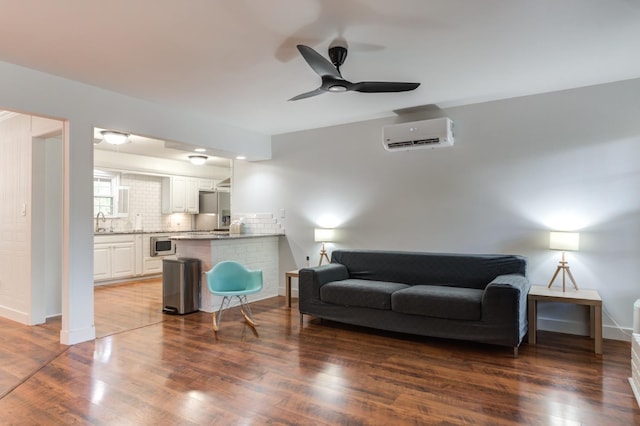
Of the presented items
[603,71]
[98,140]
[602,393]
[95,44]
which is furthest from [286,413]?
[98,140]

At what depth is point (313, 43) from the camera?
2896mm

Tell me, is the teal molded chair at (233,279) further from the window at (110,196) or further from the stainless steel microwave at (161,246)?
the window at (110,196)

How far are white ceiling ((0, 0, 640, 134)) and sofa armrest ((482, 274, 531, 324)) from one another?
1.94 metres

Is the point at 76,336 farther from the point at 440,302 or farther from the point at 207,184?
the point at 207,184

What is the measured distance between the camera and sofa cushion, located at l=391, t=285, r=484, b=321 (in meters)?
3.42

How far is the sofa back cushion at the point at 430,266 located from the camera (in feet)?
12.9

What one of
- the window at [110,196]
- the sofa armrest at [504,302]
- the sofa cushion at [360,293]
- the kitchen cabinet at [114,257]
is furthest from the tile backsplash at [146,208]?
the sofa armrest at [504,302]

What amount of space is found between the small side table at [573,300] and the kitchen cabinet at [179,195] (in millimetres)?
6963

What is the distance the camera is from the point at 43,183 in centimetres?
440

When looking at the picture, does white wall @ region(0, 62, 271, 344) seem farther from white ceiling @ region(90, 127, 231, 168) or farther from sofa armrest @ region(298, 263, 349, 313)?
sofa armrest @ region(298, 263, 349, 313)

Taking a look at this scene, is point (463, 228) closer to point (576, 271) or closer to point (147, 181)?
point (576, 271)

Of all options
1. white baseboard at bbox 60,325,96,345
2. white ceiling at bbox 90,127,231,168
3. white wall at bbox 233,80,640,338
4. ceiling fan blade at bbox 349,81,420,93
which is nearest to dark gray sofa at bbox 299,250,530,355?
white wall at bbox 233,80,640,338

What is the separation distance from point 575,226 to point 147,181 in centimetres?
762

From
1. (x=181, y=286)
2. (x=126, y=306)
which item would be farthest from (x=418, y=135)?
(x=126, y=306)
